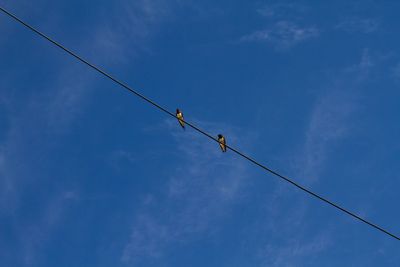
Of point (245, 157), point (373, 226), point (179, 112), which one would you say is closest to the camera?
point (373, 226)

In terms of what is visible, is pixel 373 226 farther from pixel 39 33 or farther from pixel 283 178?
pixel 39 33

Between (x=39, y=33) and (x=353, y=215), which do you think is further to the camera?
(x=39, y=33)

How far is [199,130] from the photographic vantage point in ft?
50.1

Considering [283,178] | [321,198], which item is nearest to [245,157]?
[283,178]

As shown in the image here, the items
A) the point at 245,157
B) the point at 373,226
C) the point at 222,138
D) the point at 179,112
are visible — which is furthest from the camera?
the point at 179,112

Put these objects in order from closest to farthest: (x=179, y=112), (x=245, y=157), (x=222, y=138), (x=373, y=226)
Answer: (x=373, y=226)
(x=245, y=157)
(x=222, y=138)
(x=179, y=112)

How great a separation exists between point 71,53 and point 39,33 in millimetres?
1034

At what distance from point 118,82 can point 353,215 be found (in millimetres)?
6531

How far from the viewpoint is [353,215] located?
13.9 metres

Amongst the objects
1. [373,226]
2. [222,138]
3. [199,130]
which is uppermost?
[222,138]

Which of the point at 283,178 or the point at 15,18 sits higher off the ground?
the point at 15,18

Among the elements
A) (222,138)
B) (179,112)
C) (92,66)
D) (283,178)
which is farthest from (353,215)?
(179,112)

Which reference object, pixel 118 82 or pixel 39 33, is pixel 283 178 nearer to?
pixel 118 82

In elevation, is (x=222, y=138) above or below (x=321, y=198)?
above
